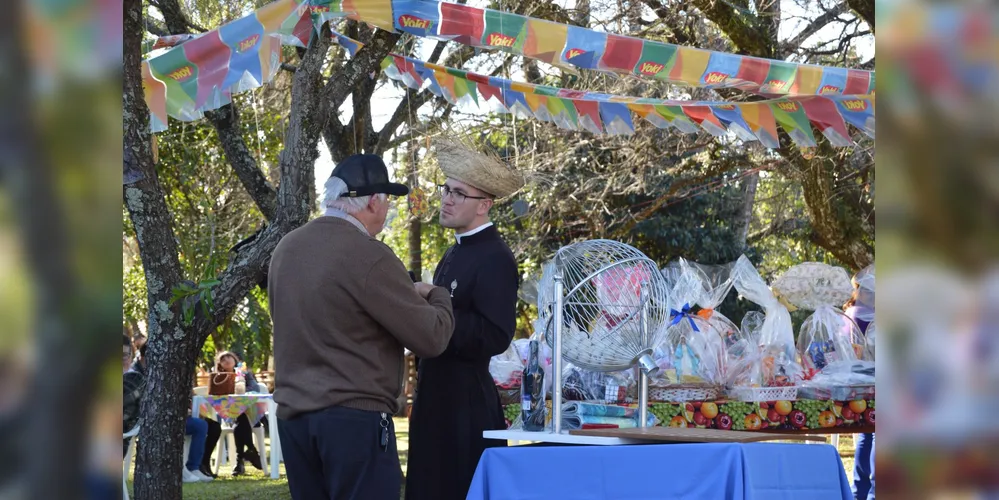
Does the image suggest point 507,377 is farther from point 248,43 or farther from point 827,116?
point 827,116

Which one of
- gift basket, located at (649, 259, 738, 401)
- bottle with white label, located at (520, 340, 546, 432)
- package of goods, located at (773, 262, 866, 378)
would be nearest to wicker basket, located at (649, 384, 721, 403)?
gift basket, located at (649, 259, 738, 401)

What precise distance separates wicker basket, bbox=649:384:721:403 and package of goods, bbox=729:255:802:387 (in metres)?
0.45

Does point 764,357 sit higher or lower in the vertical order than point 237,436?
higher

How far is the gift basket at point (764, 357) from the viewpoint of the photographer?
5.35 meters

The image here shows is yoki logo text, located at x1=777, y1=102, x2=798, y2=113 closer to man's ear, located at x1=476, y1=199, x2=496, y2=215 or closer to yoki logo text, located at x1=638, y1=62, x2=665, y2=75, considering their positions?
yoki logo text, located at x1=638, y1=62, x2=665, y2=75

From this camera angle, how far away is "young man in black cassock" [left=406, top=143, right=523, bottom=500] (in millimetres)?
3646

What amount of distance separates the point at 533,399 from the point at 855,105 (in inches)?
150

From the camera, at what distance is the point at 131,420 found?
7.56 metres

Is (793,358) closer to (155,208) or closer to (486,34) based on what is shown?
(486,34)

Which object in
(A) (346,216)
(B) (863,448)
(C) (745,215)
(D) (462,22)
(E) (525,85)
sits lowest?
(B) (863,448)

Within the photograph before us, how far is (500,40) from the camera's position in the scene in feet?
17.8

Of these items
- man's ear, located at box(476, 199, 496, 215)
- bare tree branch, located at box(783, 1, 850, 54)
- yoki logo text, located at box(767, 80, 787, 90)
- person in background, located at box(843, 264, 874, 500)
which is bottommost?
person in background, located at box(843, 264, 874, 500)

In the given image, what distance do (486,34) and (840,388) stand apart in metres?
2.58
